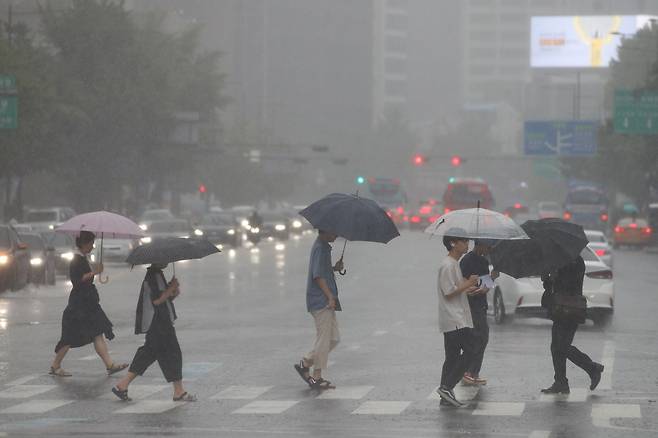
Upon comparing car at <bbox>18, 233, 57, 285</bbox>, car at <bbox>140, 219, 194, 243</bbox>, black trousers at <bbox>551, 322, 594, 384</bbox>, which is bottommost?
car at <bbox>140, 219, 194, 243</bbox>

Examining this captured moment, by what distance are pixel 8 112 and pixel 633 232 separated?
1156 inches

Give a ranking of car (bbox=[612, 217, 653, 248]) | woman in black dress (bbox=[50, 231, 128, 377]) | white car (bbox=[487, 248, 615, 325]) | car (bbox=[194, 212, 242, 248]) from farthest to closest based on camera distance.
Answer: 1. car (bbox=[612, 217, 653, 248])
2. car (bbox=[194, 212, 242, 248])
3. white car (bbox=[487, 248, 615, 325])
4. woman in black dress (bbox=[50, 231, 128, 377])

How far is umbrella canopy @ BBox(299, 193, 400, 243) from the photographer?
50.4ft

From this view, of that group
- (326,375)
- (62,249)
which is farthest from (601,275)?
(62,249)

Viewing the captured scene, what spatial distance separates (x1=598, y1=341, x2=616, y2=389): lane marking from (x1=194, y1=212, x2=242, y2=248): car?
45307 mm

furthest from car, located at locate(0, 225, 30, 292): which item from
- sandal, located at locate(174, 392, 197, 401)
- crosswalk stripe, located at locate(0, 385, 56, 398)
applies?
sandal, located at locate(174, 392, 197, 401)

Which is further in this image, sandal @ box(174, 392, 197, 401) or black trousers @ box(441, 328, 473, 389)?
sandal @ box(174, 392, 197, 401)

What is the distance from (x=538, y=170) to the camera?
14875 cm

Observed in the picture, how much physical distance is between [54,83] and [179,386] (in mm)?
58917

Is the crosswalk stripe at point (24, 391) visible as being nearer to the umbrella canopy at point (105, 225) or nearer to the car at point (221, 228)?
the umbrella canopy at point (105, 225)

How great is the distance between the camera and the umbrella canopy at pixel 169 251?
14703 mm

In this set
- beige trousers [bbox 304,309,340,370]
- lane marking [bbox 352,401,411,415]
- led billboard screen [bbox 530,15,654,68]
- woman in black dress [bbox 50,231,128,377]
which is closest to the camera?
lane marking [bbox 352,401,411,415]

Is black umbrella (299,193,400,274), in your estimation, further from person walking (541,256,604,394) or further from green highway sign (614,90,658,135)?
green highway sign (614,90,658,135)

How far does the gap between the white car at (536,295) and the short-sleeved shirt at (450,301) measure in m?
10.5
